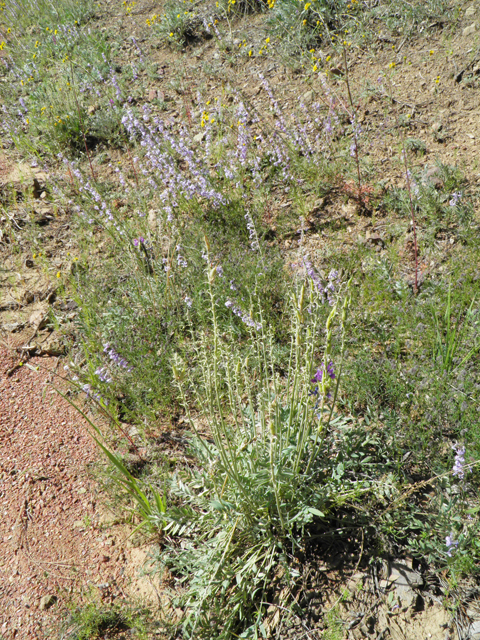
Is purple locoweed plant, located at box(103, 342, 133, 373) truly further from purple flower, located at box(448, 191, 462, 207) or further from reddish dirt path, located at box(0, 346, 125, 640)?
purple flower, located at box(448, 191, 462, 207)

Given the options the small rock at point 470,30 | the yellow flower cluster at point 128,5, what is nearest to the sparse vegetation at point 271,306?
the small rock at point 470,30

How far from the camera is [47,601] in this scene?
2.33 metres

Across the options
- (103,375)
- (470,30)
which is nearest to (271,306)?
(103,375)

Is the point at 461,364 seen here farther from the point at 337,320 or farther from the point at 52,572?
the point at 52,572

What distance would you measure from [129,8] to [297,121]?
4.94 m

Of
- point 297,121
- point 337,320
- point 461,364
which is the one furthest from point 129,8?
point 461,364

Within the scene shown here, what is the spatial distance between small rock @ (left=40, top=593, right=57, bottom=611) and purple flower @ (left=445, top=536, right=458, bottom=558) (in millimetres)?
1914

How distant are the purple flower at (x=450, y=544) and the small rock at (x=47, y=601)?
6.28 feet

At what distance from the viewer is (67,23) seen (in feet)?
25.7

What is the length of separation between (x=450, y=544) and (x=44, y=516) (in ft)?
7.09

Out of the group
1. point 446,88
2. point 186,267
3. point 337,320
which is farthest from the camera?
point 446,88

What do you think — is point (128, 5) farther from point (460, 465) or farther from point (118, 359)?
point (460, 465)

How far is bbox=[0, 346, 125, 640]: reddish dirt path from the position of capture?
236 cm

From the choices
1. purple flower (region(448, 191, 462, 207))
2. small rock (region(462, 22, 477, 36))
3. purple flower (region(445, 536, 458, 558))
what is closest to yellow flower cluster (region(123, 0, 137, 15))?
small rock (region(462, 22, 477, 36))
